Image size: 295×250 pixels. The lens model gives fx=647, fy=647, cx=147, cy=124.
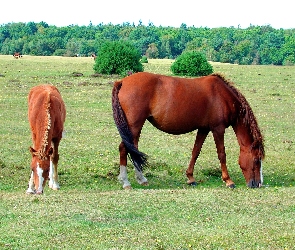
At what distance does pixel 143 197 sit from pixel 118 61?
2315cm

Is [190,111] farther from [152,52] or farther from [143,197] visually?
[152,52]

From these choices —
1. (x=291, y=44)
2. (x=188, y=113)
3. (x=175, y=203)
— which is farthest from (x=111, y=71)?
(x=291, y=44)

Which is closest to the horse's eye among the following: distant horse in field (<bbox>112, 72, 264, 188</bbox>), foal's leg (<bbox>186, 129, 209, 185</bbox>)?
distant horse in field (<bbox>112, 72, 264, 188</bbox>)

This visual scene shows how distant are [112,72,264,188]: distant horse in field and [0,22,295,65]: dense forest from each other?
55781 mm

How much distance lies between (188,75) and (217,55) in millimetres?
42698

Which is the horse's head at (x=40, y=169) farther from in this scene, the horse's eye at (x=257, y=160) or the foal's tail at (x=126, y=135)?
the horse's eye at (x=257, y=160)

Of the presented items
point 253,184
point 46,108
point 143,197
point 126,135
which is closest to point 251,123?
point 253,184

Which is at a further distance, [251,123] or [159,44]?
[159,44]

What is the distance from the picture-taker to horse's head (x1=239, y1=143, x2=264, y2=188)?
1082cm

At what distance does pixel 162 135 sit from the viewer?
15.8 m

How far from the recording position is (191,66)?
1259 inches

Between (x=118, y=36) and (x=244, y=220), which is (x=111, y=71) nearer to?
(x=244, y=220)

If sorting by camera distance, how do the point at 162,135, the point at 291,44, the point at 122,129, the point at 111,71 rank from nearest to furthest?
the point at 122,129
the point at 162,135
the point at 111,71
the point at 291,44

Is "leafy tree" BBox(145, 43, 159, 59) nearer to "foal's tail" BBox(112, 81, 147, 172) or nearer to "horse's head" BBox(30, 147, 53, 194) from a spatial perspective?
"foal's tail" BBox(112, 81, 147, 172)
